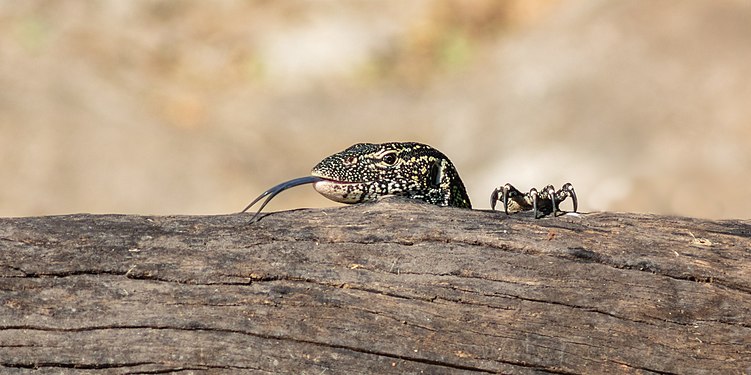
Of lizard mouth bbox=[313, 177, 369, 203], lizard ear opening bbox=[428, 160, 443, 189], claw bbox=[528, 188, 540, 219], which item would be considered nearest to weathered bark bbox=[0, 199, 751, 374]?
claw bbox=[528, 188, 540, 219]

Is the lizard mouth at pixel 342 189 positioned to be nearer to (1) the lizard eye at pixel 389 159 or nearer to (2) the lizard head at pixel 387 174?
(2) the lizard head at pixel 387 174

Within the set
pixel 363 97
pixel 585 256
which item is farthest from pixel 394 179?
pixel 363 97

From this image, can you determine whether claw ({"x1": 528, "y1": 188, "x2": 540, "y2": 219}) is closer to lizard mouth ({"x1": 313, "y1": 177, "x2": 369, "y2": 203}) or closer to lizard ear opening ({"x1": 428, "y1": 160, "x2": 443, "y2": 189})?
lizard ear opening ({"x1": 428, "y1": 160, "x2": 443, "y2": 189})

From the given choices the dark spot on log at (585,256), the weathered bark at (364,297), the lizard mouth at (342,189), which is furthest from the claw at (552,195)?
the lizard mouth at (342,189)

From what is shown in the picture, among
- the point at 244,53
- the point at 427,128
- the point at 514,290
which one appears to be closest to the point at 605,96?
the point at 427,128

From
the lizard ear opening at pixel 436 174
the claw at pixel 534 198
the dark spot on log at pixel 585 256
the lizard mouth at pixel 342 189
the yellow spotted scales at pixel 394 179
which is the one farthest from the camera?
the lizard ear opening at pixel 436 174

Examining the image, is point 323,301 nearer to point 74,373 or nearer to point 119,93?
point 74,373
